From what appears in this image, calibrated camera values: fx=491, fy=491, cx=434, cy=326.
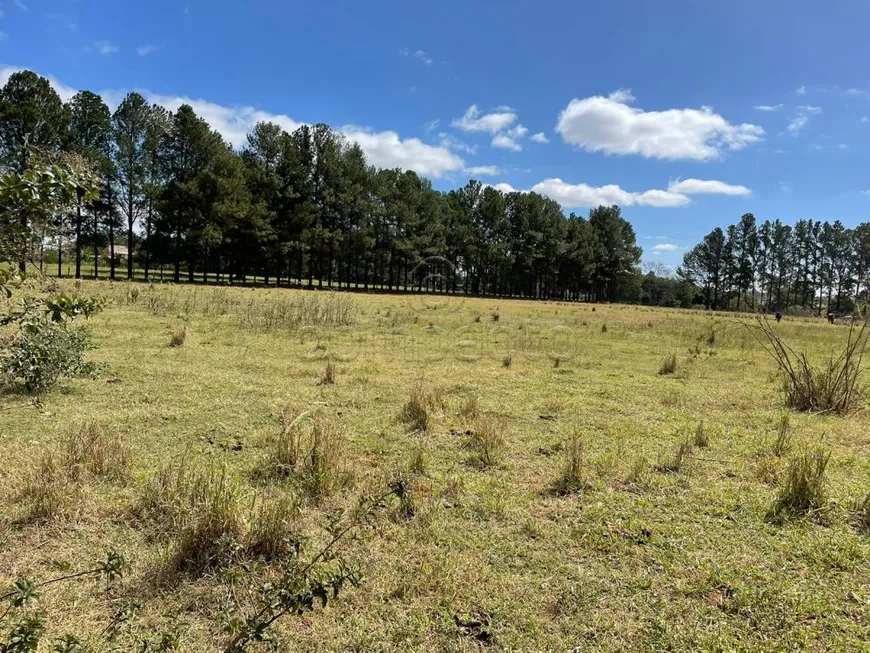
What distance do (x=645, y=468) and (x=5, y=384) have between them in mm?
7776

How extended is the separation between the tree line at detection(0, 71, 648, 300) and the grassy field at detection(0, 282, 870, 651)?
27.8 meters

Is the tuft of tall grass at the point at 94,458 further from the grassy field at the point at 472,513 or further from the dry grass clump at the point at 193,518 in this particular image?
the dry grass clump at the point at 193,518

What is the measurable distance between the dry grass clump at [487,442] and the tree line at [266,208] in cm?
2991

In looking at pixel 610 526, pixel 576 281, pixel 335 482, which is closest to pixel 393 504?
pixel 335 482

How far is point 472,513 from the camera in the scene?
3.88m

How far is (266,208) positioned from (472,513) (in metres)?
48.1

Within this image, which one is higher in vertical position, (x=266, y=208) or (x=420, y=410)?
(x=266, y=208)

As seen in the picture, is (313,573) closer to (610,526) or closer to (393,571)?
(393,571)

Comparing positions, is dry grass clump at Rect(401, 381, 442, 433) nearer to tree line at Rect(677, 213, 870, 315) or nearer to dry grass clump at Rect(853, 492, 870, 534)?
dry grass clump at Rect(853, 492, 870, 534)

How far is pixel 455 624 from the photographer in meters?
2.66

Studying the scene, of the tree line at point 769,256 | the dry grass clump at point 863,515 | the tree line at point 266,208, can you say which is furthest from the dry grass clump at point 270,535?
the tree line at point 769,256

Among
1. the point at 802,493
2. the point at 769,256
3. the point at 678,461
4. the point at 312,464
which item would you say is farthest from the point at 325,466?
the point at 769,256

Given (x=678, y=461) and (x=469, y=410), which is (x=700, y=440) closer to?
(x=678, y=461)

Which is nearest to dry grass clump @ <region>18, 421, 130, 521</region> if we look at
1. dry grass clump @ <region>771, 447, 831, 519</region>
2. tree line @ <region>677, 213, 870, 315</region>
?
dry grass clump @ <region>771, 447, 831, 519</region>
